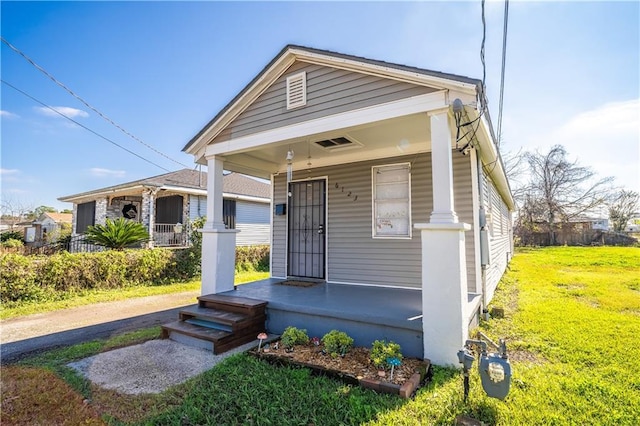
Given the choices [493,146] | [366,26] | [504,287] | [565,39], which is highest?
[366,26]

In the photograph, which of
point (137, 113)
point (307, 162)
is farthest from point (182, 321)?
point (137, 113)

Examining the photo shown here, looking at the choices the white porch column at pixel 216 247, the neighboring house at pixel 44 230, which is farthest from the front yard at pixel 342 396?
the neighboring house at pixel 44 230

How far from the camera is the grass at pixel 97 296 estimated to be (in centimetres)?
535

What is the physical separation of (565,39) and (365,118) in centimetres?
345

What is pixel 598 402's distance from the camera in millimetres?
2328

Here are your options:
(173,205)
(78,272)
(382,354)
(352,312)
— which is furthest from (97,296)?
(382,354)

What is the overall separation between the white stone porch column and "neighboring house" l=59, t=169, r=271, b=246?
8521 mm

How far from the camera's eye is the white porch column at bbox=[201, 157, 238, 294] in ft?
15.5

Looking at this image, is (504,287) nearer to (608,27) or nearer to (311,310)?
(608,27)

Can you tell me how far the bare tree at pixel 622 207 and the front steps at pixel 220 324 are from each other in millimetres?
34161

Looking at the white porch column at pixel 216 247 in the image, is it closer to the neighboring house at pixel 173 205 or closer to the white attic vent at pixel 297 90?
the white attic vent at pixel 297 90

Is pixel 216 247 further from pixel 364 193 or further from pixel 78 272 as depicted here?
pixel 78 272

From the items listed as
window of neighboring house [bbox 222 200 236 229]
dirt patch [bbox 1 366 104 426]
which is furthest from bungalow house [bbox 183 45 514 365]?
window of neighboring house [bbox 222 200 236 229]

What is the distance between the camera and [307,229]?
624cm
